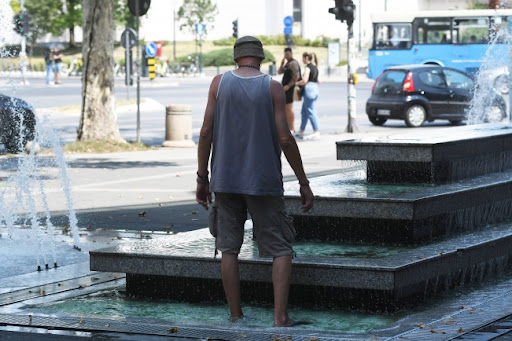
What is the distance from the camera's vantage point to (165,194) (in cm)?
1469

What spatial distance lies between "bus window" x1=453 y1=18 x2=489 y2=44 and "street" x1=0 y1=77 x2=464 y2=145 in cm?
445

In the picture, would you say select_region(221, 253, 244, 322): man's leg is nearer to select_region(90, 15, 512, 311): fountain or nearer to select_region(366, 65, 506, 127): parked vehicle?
select_region(90, 15, 512, 311): fountain

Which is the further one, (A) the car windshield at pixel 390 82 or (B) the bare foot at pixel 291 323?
(A) the car windshield at pixel 390 82

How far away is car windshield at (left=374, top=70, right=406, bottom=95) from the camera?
28825 mm

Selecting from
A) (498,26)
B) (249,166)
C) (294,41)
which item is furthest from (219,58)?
(249,166)

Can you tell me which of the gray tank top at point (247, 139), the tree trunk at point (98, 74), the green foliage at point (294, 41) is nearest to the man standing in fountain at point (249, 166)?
the gray tank top at point (247, 139)

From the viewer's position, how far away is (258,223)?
272 inches

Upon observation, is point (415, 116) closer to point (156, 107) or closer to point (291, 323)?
point (156, 107)

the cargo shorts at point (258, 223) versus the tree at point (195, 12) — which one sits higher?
the tree at point (195, 12)

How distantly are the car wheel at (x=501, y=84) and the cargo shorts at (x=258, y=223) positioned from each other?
18473 millimetres

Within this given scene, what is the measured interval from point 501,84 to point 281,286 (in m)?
19.8

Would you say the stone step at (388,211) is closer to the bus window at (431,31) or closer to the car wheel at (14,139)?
the car wheel at (14,139)

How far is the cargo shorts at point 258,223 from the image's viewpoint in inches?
271

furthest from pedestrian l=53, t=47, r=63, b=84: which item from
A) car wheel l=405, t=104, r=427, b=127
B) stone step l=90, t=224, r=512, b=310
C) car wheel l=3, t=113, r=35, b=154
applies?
stone step l=90, t=224, r=512, b=310
